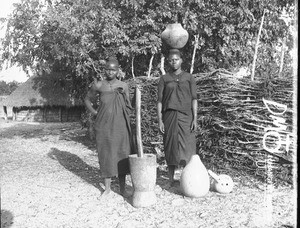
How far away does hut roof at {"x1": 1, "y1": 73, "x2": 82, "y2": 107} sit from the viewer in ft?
75.5

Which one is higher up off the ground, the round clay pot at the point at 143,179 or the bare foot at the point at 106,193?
the round clay pot at the point at 143,179

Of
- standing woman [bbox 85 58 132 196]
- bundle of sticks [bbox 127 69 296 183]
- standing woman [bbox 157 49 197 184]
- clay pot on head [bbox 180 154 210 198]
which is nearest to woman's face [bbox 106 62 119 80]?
standing woman [bbox 85 58 132 196]

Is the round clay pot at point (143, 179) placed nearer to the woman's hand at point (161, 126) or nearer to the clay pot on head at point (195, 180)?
the clay pot on head at point (195, 180)

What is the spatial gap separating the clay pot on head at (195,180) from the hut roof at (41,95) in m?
18.9

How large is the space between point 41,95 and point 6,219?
70.0ft

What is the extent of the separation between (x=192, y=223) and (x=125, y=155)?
52.0 inches

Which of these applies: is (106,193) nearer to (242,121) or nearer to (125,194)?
(125,194)

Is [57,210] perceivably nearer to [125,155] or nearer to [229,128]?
[125,155]

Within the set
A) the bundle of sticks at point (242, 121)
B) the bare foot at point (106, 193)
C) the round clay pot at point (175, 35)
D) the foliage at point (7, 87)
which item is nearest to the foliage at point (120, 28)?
the round clay pot at point (175, 35)

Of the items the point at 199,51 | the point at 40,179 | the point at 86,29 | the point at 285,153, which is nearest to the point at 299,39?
the point at 285,153

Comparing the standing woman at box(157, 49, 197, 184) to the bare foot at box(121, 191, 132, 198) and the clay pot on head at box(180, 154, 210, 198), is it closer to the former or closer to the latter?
the clay pot on head at box(180, 154, 210, 198)

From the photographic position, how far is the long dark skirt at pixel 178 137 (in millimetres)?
4461

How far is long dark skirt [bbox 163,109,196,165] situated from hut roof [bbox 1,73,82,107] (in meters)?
18.4

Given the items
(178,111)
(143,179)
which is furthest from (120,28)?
(143,179)
